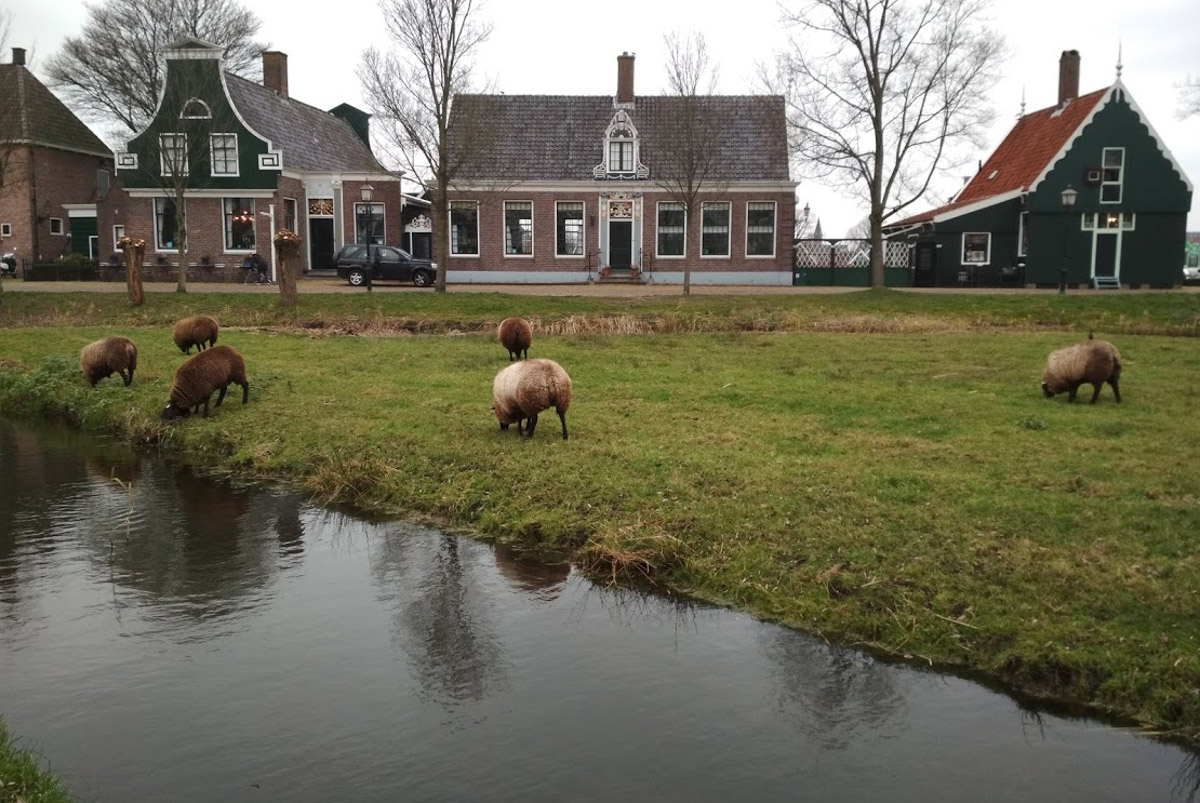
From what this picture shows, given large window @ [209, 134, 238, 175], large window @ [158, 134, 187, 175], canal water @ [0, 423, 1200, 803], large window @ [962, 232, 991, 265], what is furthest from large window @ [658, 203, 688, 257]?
canal water @ [0, 423, 1200, 803]

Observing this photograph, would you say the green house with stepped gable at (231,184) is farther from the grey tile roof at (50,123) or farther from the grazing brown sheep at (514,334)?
the grazing brown sheep at (514,334)

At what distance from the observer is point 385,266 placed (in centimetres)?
3347

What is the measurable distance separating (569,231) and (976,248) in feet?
48.5

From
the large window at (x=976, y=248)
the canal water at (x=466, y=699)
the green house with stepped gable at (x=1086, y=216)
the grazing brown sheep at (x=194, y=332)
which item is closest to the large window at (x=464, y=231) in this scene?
the green house with stepped gable at (x=1086, y=216)

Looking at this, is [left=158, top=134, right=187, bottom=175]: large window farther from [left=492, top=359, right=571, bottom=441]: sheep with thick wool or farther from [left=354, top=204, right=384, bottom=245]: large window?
[left=492, top=359, right=571, bottom=441]: sheep with thick wool

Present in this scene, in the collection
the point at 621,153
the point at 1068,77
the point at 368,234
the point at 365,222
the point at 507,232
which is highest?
the point at 1068,77

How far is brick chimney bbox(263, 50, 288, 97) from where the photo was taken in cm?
4191

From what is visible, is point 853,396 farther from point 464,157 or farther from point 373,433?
point 464,157

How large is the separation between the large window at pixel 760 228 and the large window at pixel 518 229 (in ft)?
27.0

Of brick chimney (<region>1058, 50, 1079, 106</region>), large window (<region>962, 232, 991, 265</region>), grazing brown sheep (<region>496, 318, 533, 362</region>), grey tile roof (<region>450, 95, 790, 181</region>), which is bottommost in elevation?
grazing brown sheep (<region>496, 318, 533, 362</region>)

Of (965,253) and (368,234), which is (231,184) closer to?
(368,234)

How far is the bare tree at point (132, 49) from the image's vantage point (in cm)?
4241

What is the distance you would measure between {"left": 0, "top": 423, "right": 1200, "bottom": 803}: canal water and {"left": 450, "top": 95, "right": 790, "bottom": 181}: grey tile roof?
29791 millimetres

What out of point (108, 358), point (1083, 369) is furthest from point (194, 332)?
point (1083, 369)
